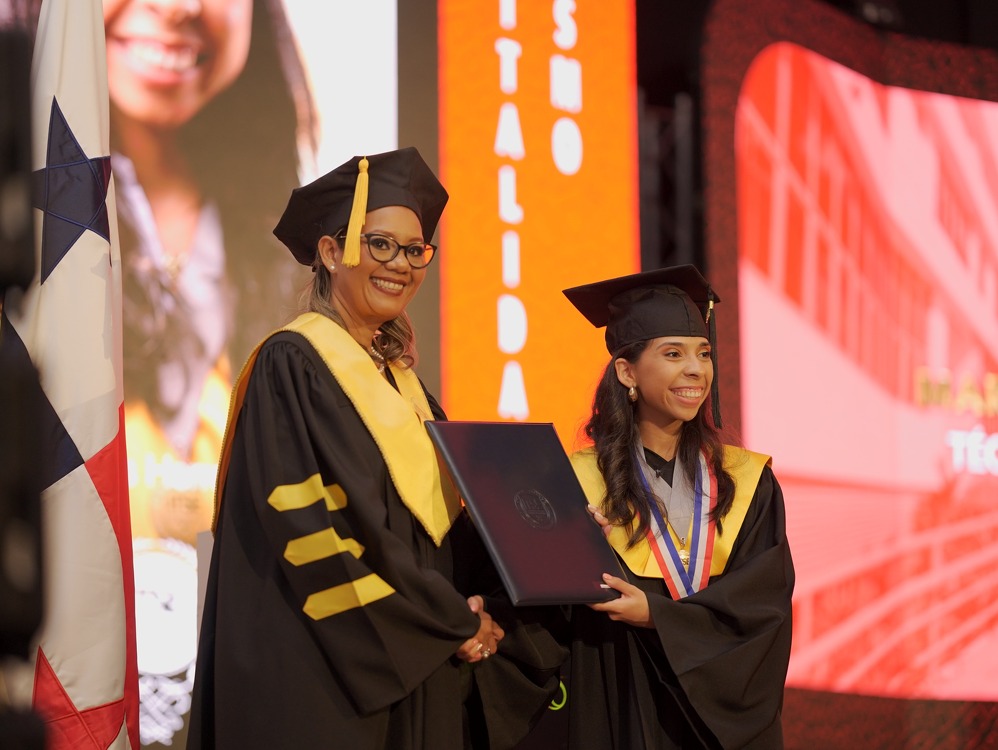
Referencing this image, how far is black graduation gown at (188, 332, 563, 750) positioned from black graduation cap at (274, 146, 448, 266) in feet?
1.13

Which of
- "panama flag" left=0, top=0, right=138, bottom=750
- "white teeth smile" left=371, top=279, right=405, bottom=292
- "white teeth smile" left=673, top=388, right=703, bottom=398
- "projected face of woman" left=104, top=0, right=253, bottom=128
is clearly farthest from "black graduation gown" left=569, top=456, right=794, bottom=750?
"projected face of woman" left=104, top=0, right=253, bottom=128

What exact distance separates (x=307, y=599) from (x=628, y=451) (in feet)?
3.60

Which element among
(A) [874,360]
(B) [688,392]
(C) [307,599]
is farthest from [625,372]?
(A) [874,360]

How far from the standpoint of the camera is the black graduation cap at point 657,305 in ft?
10.2

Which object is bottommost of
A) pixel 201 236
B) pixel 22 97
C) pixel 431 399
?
pixel 431 399

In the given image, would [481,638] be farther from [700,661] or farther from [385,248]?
[385,248]

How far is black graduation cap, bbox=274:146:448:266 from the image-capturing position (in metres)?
2.73

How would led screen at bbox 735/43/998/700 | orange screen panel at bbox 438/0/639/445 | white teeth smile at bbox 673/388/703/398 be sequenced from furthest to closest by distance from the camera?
1. led screen at bbox 735/43/998/700
2. orange screen panel at bbox 438/0/639/445
3. white teeth smile at bbox 673/388/703/398

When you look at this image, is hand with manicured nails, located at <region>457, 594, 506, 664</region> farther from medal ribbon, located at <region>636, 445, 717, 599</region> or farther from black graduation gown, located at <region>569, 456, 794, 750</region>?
medal ribbon, located at <region>636, 445, 717, 599</region>

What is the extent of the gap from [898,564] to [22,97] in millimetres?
5582

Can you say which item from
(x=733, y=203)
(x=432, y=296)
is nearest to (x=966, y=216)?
(x=733, y=203)

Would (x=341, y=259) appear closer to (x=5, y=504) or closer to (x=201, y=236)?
(x=201, y=236)

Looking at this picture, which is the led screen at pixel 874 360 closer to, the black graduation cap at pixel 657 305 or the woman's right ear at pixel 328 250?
the black graduation cap at pixel 657 305

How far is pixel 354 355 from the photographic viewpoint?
2658 millimetres
